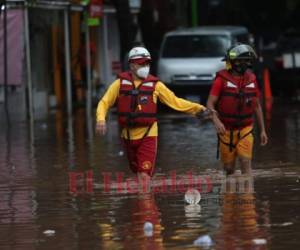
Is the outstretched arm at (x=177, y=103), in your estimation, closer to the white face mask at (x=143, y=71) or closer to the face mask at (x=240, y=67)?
the white face mask at (x=143, y=71)

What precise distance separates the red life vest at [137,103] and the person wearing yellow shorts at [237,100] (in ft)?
2.42

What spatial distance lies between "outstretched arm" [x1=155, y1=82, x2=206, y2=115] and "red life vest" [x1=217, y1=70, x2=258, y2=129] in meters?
0.69

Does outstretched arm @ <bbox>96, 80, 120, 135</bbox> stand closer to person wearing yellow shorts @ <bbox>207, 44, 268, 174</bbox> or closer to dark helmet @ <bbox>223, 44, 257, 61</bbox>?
person wearing yellow shorts @ <bbox>207, 44, 268, 174</bbox>

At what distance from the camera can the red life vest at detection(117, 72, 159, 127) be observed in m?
11.6

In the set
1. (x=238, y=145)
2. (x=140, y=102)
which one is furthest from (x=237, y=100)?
(x=140, y=102)

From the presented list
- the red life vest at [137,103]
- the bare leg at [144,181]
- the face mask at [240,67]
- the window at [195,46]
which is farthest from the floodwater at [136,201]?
the window at [195,46]

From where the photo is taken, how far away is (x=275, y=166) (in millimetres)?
14820

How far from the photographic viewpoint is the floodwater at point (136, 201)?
9391mm

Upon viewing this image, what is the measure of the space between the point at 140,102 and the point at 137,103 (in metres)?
0.04

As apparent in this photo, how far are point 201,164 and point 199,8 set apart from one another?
98.4ft

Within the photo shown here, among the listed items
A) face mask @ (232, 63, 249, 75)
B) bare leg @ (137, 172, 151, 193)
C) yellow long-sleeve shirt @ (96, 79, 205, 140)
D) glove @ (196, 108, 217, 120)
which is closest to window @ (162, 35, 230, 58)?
face mask @ (232, 63, 249, 75)

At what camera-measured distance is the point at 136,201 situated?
11.6 metres

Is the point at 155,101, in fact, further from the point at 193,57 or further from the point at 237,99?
the point at 193,57

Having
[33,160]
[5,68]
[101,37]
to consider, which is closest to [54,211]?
[33,160]
